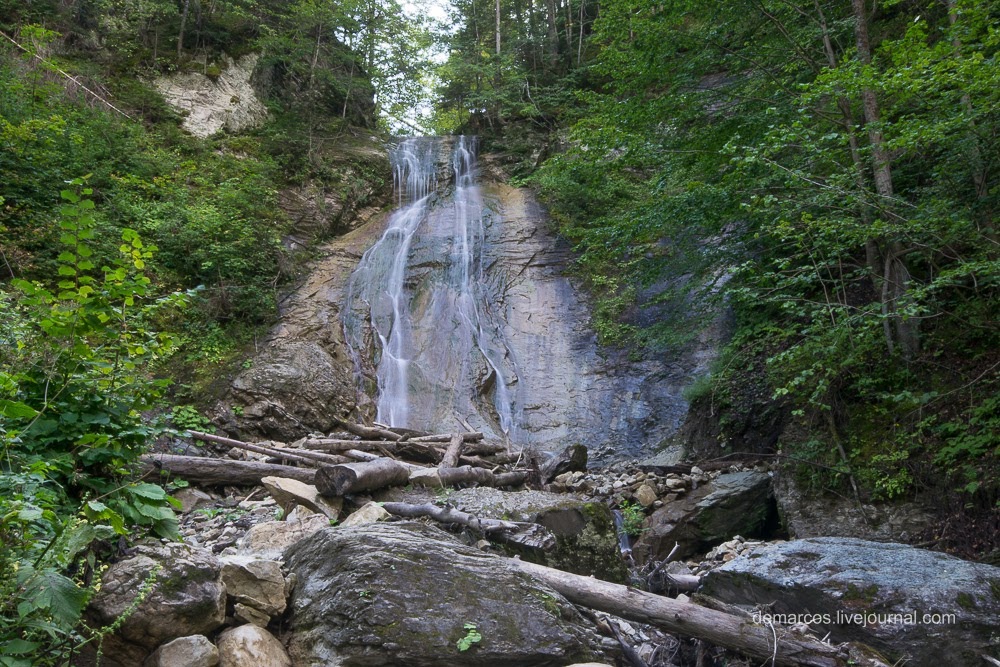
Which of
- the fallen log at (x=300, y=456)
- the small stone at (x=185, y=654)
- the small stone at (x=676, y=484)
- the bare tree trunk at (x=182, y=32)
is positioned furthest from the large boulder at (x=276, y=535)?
the bare tree trunk at (x=182, y=32)

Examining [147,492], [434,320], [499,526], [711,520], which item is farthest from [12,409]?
[434,320]

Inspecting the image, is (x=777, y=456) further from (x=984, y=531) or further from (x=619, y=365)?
(x=619, y=365)

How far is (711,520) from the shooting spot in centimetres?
668

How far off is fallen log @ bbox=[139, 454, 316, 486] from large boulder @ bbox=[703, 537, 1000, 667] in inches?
190

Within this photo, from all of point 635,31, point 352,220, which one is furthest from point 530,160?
point 635,31

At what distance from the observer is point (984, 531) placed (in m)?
4.79

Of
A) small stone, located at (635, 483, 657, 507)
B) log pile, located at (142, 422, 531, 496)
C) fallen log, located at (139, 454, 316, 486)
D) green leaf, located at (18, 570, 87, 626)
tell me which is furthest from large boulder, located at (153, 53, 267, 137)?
green leaf, located at (18, 570, 87, 626)

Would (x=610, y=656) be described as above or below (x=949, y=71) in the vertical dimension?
below

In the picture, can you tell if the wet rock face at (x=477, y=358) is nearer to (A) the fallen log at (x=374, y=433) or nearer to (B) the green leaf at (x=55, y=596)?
(A) the fallen log at (x=374, y=433)

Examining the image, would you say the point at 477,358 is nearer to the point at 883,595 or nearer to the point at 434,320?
the point at 434,320

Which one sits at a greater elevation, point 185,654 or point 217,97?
point 217,97

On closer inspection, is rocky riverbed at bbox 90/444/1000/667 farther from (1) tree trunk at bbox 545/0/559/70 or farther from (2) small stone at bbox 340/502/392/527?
(1) tree trunk at bbox 545/0/559/70

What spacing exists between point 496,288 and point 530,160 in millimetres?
6253

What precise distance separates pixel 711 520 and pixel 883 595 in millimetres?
3150
